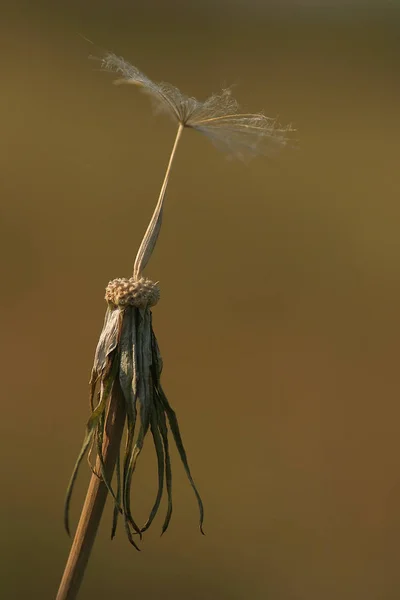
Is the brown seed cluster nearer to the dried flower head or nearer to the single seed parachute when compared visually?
the single seed parachute

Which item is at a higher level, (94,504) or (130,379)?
(130,379)

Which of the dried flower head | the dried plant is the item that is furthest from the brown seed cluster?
the dried flower head

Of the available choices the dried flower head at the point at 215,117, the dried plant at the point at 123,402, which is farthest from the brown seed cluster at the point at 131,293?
the dried flower head at the point at 215,117

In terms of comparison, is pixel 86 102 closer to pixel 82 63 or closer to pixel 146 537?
pixel 82 63

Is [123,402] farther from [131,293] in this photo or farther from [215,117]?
[215,117]

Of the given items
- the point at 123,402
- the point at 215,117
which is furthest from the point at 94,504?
the point at 215,117

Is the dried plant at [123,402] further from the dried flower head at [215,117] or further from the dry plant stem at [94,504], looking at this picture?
the dried flower head at [215,117]
